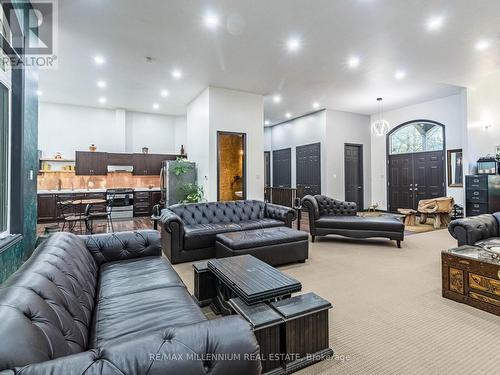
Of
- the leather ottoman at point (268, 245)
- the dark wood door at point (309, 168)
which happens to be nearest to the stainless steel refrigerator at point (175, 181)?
the leather ottoman at point (268, 245)

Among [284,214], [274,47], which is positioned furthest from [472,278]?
[274,47]

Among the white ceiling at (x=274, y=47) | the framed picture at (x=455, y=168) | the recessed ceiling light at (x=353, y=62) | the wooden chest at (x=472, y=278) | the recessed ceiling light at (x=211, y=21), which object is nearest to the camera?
the wooden chest at (x=472, y=278)

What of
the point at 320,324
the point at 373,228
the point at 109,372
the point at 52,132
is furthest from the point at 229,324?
the point at 52,132

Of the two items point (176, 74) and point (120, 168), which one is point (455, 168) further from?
point (120, 168)

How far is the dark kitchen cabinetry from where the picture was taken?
8617mm

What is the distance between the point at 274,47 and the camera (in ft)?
15.5

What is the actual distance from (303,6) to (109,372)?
4.25m

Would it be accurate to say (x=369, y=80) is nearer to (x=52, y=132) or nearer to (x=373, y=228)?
(x=373, y=228)

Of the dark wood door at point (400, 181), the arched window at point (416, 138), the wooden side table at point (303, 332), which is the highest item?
the arched window at point (416, 138)

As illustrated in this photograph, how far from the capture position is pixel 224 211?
501 centimetres

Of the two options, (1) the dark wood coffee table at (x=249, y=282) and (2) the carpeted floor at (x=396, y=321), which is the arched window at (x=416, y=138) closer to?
(2) the carpeted floor at (x=396, y=321)

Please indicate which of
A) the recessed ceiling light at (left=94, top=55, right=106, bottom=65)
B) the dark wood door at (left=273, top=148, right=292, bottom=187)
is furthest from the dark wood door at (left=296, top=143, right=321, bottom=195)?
the recessed ceiling light at (left=94, top=55, right=106, bottom=65)

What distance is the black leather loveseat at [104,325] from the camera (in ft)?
2.81

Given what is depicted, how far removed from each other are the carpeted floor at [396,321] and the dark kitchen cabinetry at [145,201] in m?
5.45
